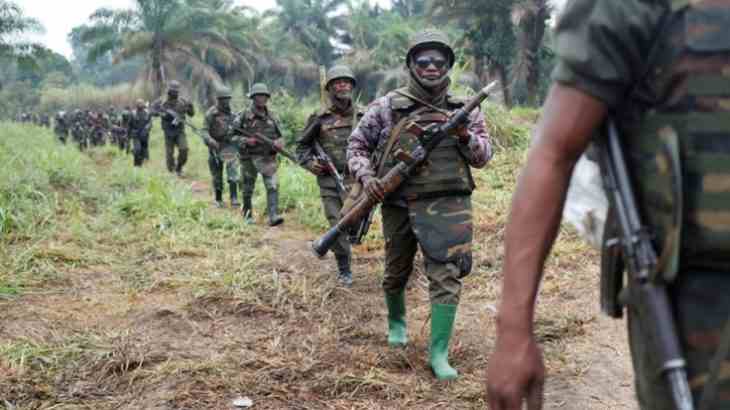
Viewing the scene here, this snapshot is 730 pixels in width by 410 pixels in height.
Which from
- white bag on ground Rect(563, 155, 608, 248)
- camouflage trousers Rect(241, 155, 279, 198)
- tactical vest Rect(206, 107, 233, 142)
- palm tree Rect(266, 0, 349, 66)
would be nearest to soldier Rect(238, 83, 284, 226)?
camouflage trousers Rect(241, 155, 279, 198)

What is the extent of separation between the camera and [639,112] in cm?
113

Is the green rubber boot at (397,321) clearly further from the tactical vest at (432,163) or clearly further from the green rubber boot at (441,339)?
the tactical vest at (432,163)

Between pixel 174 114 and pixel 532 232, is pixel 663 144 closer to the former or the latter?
pixel 532 232

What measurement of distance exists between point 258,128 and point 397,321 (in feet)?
16.2

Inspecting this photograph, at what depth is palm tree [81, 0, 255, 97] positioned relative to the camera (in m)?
27.2

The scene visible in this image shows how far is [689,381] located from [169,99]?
1262 cm

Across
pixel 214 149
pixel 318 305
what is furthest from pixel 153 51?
pixel 318 305

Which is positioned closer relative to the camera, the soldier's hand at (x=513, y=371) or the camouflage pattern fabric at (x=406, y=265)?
the soldier's hand at (x=513, y=371)

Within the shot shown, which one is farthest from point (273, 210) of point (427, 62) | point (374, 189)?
point (427, 62)

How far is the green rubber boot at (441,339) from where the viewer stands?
12.1ft

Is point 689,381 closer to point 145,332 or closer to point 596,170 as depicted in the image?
point 596,170

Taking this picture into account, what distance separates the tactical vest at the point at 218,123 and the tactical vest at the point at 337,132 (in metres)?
4.24

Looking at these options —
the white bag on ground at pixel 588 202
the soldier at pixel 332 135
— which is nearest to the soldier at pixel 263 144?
the soldier at pixel 332 135

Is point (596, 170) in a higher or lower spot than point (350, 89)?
lower
